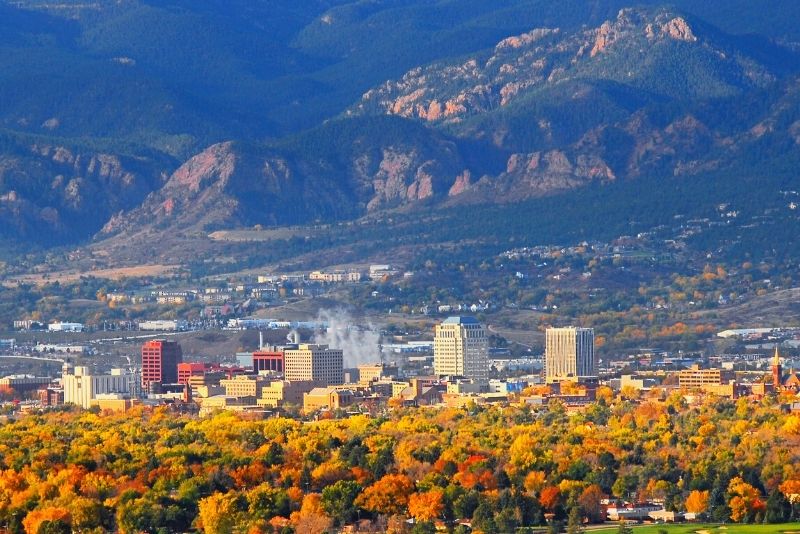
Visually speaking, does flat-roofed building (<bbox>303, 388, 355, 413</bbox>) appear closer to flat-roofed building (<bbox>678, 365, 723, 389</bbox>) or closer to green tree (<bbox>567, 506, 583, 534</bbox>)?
flat-roofed building (<bbox>678, 365, 723, 389</bbox>)

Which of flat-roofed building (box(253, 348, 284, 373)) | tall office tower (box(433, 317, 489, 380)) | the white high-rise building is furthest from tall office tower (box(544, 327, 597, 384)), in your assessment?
the white high-rise building

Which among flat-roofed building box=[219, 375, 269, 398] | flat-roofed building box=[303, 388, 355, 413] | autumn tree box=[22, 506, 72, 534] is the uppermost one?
flat-roofed building box=[219, 375, 269, 398]

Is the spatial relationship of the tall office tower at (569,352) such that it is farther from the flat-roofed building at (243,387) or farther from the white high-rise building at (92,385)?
the white high-rise building at (92,385)

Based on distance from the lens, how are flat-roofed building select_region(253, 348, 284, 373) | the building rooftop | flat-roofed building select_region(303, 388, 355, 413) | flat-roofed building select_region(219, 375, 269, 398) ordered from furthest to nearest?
the building rooftop, flat-roofed building select_region(253, 348, 284, 373), flat-roofed building select_region(219, 375, 269, 398), flat-roofed building select_region(303, 388, 355, 413)

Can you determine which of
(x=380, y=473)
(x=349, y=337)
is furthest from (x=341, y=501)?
(x=349, y=337)

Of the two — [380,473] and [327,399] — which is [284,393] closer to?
[327,399]

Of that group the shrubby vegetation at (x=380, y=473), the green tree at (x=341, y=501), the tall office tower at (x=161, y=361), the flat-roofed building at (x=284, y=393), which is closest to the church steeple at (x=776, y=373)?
the flat-roofed building at (x=284, y=393)
